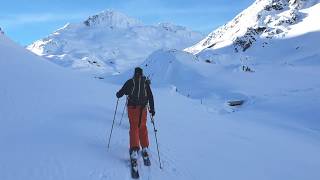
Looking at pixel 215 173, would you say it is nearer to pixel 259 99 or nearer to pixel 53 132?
pixel 53 132

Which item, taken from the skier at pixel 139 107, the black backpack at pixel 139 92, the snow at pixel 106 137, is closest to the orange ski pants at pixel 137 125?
Result: the skier at pixel 139 107

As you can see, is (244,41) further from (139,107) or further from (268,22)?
(139,107)

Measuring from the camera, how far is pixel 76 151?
37.1 feet

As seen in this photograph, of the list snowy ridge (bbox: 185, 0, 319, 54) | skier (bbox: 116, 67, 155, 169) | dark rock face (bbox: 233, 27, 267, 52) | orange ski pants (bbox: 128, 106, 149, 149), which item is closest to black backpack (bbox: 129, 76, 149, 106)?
skier (bbox: 116, 67, 155, 169)

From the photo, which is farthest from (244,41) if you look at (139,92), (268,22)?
(139,92)

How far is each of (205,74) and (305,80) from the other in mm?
12618

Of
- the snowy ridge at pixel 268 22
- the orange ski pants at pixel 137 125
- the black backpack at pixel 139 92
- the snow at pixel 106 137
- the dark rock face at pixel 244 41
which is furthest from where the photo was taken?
the snowy ridge at pixel 268 22

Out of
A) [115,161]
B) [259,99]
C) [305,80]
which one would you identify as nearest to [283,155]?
[115,161]

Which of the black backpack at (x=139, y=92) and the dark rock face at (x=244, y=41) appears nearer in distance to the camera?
the black backpack at (x=139, y=92)

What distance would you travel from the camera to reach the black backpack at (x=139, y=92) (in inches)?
444

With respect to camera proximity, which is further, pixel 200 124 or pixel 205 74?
pixel 205 74

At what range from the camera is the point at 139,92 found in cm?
1134

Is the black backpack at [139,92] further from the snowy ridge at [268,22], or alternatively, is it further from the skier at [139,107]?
the snowy ridge at [268,22]

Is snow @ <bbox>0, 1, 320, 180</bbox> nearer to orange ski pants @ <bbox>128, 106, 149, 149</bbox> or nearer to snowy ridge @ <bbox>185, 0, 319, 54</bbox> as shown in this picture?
orange ski pants @ <bbox>128, 106, 149, 149</bbox>
